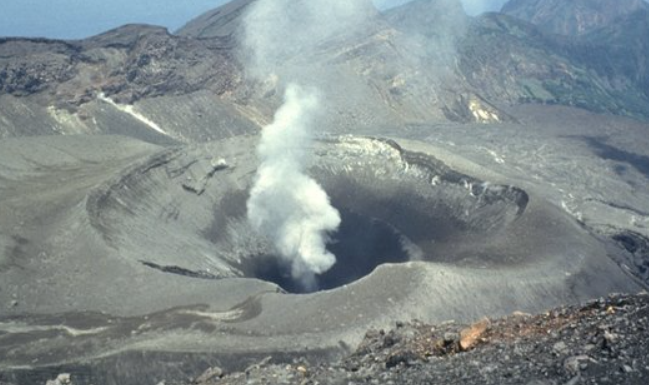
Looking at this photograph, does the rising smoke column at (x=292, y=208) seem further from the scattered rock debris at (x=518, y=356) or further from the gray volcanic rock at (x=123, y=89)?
the scattered rock debris at (x=518, y=356)

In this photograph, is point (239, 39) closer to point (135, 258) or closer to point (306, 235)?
point (306, 235)

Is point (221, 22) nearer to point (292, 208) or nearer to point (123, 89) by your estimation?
point (123, 89)

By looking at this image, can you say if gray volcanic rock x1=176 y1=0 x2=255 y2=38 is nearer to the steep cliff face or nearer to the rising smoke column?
the steep cliff face

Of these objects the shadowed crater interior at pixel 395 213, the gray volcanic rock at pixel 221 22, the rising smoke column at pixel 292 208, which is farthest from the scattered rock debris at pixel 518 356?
the gray volcanic rock at pixel 221 22

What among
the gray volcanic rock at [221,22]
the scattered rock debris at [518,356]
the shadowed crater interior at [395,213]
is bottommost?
the shadowed crater interior at [395,213]

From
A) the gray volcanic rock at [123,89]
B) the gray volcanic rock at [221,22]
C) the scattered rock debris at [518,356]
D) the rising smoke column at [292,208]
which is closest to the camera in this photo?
the scattered rock debris at [518,356]

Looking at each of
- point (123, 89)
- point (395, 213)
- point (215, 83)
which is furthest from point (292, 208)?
point (215, 83)

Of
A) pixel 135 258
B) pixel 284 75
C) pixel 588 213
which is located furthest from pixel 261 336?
pixel 284 75
